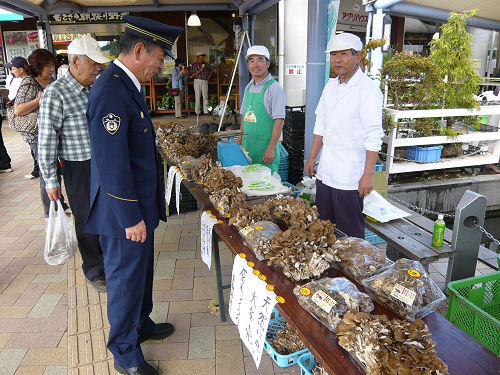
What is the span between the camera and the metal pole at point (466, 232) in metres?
2.79

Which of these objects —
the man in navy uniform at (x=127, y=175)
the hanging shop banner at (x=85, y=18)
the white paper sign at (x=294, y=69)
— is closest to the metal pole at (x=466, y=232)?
the man in navy uniform at (x=127, y=175)

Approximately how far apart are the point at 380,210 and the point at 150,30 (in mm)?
2382

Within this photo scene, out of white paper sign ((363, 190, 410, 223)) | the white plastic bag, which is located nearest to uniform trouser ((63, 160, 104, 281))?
the white plastic bag

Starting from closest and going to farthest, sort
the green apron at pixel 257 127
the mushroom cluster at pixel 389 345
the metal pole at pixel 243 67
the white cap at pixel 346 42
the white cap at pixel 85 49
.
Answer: the mushroom cluster at pixel 389 345 → the white cap at pixel 346 42 → the white cap at pixel 85 49 → the green apron at pixel 257 127 → the metal pole at pixel 243 67

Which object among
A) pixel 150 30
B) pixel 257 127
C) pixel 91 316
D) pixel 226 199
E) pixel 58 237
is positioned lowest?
pixel 91 316

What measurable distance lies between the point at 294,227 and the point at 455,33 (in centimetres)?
636

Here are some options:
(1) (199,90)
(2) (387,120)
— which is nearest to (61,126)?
(2) (387,120)

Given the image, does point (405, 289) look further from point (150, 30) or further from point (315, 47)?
point (315, 47)

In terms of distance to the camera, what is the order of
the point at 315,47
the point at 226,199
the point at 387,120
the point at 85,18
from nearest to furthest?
the point at 226,199 → the point at 315,47 → the point at 387,120 → the point at 85,18

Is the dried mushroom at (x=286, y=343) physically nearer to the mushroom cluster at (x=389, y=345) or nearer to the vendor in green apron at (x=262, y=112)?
the mushroom cluster at (x=389, y=345)

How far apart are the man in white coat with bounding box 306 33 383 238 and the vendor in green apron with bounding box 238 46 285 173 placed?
2.70ft

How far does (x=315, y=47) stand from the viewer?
4301 mm

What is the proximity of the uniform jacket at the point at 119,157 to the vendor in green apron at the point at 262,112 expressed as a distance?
1.84 m

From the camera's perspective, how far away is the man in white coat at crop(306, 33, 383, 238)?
8.60 feet
